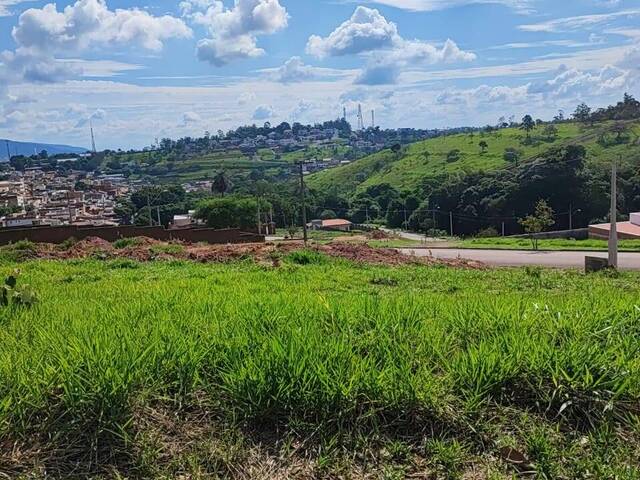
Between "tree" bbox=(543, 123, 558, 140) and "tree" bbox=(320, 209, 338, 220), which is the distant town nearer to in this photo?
"tree" bbox=(320, 209, 338, 220)

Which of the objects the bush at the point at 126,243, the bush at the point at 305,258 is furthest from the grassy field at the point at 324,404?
the bush at the point at 126,243

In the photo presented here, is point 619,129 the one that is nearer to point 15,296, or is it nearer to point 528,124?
point 528,124

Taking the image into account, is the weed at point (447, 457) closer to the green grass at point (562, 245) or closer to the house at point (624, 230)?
the green grass at point (562, 245)

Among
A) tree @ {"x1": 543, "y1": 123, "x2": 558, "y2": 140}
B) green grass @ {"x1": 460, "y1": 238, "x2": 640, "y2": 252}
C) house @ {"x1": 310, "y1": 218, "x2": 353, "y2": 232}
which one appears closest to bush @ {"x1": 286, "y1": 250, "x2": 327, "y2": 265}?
green grass @ {"x1": 460, "y1": 238, "x2": 640, "y2": 252}

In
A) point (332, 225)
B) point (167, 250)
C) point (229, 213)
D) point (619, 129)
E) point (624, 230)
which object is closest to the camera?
point (167, 250)

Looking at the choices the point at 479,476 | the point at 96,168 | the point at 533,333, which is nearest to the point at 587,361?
the point at 533,333

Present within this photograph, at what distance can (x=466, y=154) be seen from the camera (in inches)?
4368

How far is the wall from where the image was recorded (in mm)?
23844

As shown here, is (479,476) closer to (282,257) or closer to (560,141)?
(282,257)

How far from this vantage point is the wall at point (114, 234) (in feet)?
78.2

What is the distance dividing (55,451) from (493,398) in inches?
80.9

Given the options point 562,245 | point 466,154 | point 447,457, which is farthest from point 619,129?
point 447,457

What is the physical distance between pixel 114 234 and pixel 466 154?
307ft

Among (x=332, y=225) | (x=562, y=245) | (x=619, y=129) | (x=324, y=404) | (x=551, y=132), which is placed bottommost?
(x=332, y=225)
